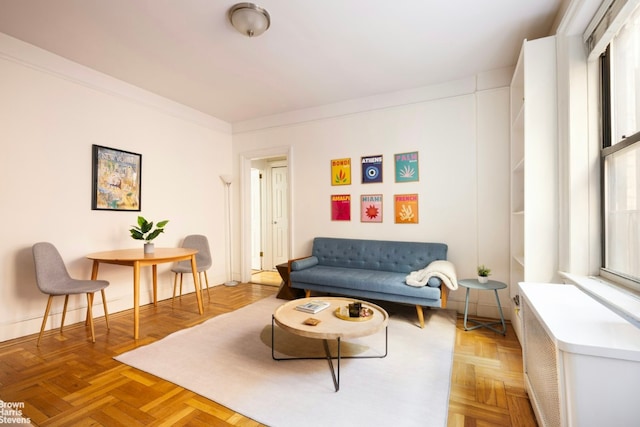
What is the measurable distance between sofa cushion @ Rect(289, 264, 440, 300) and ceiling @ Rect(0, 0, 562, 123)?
2.32m

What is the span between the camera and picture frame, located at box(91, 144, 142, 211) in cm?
342

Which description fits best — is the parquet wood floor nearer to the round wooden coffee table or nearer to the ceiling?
the round wooden coffee table

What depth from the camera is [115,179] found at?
142 inches

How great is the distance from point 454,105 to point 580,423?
3.33m

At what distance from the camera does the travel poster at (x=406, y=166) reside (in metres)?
3.82

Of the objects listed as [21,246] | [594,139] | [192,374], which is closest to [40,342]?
[21,246]

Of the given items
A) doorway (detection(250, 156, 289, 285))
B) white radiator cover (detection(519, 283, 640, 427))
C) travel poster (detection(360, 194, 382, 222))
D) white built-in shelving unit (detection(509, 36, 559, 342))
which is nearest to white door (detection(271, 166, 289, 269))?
doorway (detection(250, 156, 289, 285))

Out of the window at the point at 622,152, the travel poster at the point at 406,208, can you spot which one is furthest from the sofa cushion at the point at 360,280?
the window at the point at 622,152

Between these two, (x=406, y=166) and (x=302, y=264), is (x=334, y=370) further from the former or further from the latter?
(x=406, y=166)

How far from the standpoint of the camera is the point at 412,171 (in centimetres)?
384

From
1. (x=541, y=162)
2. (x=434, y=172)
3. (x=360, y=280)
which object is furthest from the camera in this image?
(x=434, y=172)

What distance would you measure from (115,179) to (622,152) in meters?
4.61

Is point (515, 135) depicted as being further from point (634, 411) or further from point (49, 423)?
point (49, 423)

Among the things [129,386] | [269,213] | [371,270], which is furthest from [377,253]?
[269,213]
